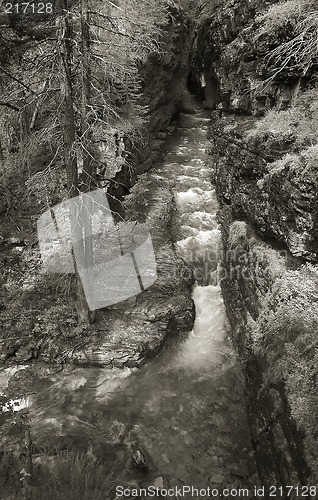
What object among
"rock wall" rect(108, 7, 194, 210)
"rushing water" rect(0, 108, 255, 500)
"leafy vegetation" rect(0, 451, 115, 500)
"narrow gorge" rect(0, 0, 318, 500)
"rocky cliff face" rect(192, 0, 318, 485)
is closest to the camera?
"leafy vegetation" rect(0, 451, 115, 500)

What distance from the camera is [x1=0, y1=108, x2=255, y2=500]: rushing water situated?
21.1ft

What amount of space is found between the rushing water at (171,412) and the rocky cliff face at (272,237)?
0.46 m

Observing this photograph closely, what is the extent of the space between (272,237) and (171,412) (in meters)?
4.88

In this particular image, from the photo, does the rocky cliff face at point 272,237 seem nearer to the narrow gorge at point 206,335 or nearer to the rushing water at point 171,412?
the narrow gorge at point 206,335

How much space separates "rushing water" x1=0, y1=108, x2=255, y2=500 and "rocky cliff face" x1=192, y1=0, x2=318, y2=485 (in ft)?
1.52

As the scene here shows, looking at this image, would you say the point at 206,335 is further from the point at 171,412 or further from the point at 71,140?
the point at 71,140

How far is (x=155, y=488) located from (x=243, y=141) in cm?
923

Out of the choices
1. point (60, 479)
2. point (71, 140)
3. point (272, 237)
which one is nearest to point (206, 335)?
point (272, 237)

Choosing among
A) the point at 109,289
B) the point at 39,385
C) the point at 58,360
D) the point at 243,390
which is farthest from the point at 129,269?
the point at 243,390

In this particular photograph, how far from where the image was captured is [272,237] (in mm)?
8914

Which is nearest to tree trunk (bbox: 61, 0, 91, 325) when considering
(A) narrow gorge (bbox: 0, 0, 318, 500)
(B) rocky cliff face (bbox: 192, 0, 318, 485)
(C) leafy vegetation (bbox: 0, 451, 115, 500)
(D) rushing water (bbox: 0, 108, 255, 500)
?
(A) narrow gorge (bbox: 0, 0, 318, 500)

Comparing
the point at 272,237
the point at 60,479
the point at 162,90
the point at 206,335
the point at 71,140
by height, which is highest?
the point at 162,90

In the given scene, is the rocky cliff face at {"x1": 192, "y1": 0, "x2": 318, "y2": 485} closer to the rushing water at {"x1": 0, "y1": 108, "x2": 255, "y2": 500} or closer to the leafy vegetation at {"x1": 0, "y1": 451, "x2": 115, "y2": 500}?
the rushing water at {"x1": 0, "y1": 108, "x2": 255, "y2": 500}

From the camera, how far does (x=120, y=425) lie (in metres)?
7.26
